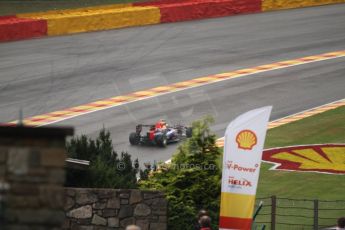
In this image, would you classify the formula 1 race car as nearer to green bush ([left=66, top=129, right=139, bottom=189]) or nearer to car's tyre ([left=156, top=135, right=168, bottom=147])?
car's tyre ([left=156, top=135, right=168, bottom=147])

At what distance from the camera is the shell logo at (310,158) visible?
92.6 feet

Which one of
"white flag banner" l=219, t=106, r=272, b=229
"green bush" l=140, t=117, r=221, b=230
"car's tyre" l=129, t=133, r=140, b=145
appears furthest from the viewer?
"car's tyre" l=129, t=133, r=140, b=145

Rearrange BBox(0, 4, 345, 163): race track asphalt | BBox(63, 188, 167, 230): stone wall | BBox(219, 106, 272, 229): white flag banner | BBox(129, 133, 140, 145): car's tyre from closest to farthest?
BBox(219, 106, 272, 229): white flag banner, BBox(63, 188, 167, 230): stone wall, BBox(129, 133, 140, 145): car's tyre, BBox(0, 4, 345, 163): race track asphalt

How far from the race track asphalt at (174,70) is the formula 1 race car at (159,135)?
0.80 ft

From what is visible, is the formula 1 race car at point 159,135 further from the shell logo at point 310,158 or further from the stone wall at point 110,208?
the stone wall at point 110,208

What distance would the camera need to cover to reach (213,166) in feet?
65.7

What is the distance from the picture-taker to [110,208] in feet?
60.7

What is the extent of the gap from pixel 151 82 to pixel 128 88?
1040mm

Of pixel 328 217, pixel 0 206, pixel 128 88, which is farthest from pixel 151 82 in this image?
pixel 0 206

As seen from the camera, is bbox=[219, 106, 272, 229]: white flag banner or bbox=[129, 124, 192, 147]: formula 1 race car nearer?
bbox=[219, 106, 272, 229]: white flag banner

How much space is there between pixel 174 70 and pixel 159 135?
9165mm

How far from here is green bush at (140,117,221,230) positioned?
19625 mm

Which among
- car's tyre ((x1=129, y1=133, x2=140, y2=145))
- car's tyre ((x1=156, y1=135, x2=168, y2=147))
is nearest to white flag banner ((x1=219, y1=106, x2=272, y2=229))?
car's tyre ((x1=156, y1=135, x2=168, y2=147))

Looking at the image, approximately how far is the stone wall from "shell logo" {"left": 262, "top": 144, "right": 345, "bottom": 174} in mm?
10177
